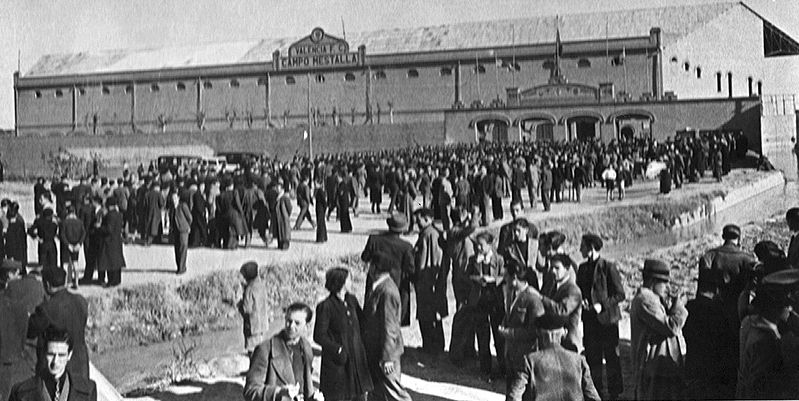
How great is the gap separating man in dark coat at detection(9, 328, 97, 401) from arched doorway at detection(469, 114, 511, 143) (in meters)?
3.15

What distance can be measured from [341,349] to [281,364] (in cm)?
30

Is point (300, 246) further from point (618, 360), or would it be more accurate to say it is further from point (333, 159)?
point (618, 360)

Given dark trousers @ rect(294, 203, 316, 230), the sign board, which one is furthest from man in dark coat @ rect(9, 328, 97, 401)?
the sign board

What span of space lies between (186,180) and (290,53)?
118 centimetres

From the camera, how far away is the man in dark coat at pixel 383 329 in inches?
122

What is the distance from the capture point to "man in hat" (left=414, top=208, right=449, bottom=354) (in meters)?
3.76

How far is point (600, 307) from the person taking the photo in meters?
3.09

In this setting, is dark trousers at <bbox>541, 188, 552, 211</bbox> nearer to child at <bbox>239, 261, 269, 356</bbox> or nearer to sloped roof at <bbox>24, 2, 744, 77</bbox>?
sloped roof at <bbox>24, 2, 744, 77</bbox>

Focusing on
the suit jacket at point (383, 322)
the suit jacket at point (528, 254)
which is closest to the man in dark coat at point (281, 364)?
the suit jacket at point (383, 322)

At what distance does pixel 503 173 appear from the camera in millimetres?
4602

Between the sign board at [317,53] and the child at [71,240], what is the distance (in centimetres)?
149

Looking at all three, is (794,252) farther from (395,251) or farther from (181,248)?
(181,248)

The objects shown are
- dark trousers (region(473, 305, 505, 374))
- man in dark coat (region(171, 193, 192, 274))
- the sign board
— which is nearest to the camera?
dark trousers (region(473, 305, 505, 374))

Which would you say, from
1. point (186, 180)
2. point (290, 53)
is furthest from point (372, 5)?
point (186, 180)
